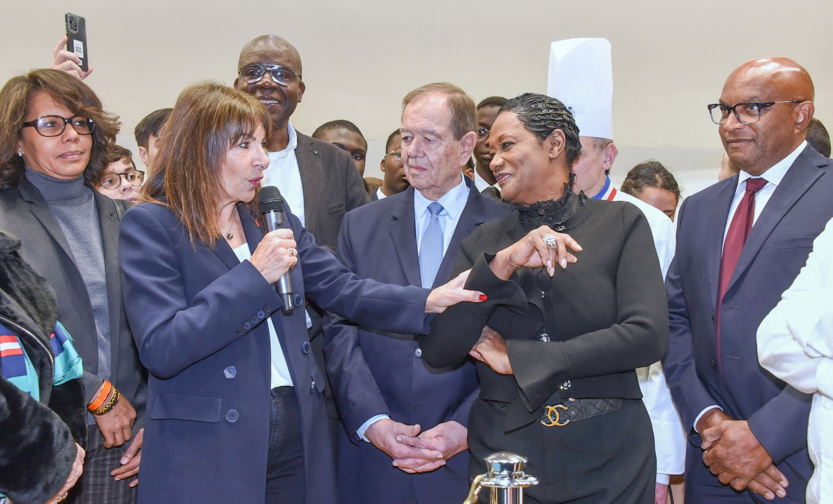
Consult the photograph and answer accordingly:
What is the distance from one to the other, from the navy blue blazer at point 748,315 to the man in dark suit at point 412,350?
0.70m

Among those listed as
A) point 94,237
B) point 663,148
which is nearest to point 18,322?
point 94,237

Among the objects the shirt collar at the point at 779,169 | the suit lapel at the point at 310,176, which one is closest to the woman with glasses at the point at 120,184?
the suit lapel at the point at 310,176

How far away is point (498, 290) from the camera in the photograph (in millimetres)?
1977

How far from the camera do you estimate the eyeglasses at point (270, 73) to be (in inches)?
133

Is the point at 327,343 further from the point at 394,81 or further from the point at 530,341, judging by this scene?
the point at 394,81

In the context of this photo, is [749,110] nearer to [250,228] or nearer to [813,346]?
[813,346]

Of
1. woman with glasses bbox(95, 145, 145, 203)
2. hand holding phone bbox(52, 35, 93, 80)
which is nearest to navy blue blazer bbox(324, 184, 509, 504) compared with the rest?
hand holding phone bbox(52, 35, 93, 80)

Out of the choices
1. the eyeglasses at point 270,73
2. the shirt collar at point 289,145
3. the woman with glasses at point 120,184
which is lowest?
the woman with glasses at point 120,184

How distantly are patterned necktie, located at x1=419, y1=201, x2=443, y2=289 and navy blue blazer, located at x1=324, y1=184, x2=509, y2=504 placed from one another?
45 mm

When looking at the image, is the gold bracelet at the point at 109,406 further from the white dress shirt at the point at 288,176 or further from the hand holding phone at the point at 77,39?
the hand holding phone at the point at 77,39

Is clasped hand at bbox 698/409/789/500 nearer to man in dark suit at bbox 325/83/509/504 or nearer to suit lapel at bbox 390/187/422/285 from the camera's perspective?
man in dark suit at bbox 325/83/509/504

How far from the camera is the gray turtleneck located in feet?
8.17

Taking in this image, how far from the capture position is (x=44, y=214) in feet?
8.04

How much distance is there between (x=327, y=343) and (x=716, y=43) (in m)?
4.97
